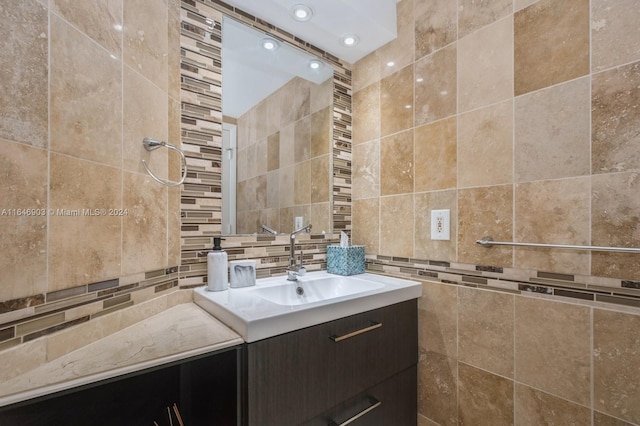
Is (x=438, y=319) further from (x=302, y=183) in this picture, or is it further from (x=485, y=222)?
(x=302, y=183)

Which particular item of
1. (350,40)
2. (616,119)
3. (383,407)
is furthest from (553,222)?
(350,40)

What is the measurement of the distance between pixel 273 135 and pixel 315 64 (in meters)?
0.55

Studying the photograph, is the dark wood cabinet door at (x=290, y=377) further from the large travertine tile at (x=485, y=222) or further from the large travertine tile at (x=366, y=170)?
the large travertine tile at (x=366, y=170)

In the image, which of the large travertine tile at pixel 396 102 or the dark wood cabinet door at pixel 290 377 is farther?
the large travertine tile at pixel 396 102

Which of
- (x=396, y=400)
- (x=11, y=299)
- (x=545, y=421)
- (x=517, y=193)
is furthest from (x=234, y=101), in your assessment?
(x=545, y=421)

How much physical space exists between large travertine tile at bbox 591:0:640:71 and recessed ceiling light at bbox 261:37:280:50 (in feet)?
4.29

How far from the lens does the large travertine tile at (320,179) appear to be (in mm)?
1658

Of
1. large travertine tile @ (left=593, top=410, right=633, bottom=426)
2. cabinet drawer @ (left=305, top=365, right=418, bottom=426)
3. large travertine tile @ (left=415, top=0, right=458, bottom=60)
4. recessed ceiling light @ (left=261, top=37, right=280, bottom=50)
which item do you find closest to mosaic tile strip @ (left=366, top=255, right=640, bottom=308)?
large travertine tile @ (left=593, top=410, right=633, bottom=426)

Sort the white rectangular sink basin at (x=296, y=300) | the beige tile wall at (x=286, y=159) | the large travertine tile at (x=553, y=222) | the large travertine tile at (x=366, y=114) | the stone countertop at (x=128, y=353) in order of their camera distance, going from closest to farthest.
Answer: the stone countertop at (x=128, y=353)
the white rectangular sink basin at (x=296, y=300)
the large travertine tile at (x=553, y=222)
the beige tile wall at (x=286, y=159)
the large travertine tile at (x=366, y=114)

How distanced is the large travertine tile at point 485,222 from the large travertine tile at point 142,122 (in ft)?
4.18

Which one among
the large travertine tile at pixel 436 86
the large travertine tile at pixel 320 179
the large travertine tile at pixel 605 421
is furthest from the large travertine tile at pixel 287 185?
the large travertine tile at pixel 605 421

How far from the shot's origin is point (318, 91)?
169cm

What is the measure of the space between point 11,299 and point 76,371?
0.22 m

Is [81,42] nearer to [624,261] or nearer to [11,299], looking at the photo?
[11,299]
